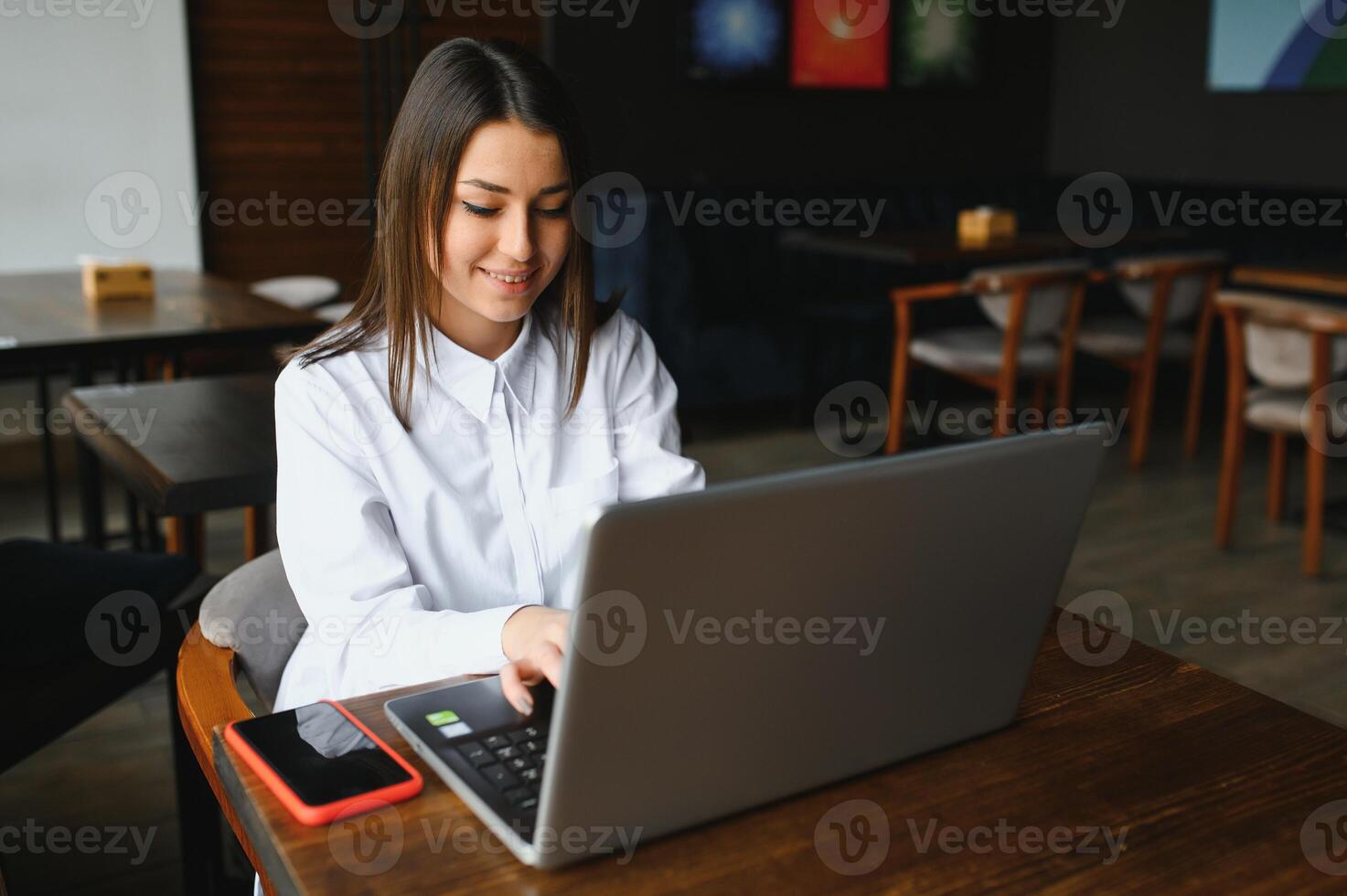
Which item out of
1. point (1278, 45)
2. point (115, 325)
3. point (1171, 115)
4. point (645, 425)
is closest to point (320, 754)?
point (645, 425)

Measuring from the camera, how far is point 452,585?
4.40 feet

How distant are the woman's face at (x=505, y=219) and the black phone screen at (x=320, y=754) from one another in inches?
20.8

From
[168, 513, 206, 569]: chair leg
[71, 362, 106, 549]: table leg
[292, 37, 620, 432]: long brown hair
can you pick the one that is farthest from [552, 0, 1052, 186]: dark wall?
[292, 37, 620, 432]: long brown hair

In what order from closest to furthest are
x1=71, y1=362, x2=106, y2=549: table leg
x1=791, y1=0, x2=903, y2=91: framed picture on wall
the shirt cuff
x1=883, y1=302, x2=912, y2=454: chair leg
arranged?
the shirt cuff < x1=71, y1=362, x2=106, y2=549: table leg < x1=883, y1=302, x2=912, y2=454: chair leg < x1=791, y1=0, x2=903, y2=91: framed picture on wall

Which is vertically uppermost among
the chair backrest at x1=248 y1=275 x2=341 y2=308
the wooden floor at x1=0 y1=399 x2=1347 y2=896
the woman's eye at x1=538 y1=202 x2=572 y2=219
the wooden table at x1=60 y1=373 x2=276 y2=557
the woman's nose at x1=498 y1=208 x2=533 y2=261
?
the woman's eye at x1=538 y1=202 x2=572 y2=219

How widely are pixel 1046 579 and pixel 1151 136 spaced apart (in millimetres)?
6509

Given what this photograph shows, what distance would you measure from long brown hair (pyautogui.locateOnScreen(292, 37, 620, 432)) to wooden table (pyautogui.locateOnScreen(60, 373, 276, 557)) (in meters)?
0.56

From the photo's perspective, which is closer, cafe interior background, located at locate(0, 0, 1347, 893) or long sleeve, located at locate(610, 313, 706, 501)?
long sleeve, located at locate(610, 313, 706, 501)

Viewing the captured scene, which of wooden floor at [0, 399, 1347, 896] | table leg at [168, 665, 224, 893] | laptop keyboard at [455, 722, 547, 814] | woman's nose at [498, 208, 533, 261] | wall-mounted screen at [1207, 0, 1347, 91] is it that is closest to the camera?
laptop keyboard at [455, 722, 547, 814]

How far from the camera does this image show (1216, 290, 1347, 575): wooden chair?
3.59 m

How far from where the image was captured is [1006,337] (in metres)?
4.50

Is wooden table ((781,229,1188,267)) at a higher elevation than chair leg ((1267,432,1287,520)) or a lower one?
higher

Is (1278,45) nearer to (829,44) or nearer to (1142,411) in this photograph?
(829,44)

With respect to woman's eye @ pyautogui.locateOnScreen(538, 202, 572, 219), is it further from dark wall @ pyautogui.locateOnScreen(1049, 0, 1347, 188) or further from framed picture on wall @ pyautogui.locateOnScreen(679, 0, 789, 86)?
dark wall @ pyautogui.locateOnScreen(1049, 0, 1347, 188)
